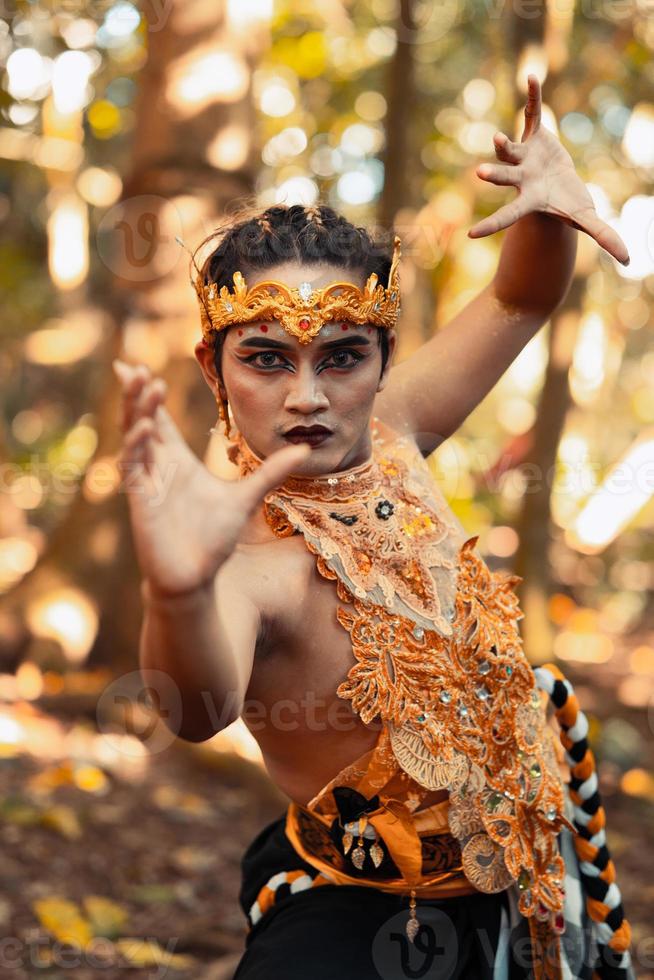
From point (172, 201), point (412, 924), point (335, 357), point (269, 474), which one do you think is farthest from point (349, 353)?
point (172, 201)

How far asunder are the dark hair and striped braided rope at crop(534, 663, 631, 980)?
943mm

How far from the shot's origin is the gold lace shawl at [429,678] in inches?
78.2

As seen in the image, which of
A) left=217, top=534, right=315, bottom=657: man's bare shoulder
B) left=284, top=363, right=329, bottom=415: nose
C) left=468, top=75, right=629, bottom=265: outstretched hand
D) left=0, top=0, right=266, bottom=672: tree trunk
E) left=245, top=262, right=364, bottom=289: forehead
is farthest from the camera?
left=0, top=0, right=266, bottom=672: tree trunk

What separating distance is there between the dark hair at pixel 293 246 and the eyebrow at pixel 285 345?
0.11 meters

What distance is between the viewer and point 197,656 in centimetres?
152

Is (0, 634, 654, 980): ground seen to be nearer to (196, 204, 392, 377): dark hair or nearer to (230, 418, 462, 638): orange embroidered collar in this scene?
(230, 418, 462, 638): orange embroidered collar

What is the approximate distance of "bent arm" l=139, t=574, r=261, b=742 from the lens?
1.50m

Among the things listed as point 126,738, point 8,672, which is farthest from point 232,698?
point 8,672

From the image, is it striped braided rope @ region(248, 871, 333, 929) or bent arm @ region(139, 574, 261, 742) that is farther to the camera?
striped braided rope @ region(248, 871, 333, 929)

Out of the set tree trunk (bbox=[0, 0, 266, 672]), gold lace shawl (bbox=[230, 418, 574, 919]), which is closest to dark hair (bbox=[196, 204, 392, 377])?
gold lace shawl (bbox=[230, 418, 574, 919])

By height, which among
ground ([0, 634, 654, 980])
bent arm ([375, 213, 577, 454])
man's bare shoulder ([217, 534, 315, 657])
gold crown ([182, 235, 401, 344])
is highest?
gold crown ([182, 235, 401, 344])

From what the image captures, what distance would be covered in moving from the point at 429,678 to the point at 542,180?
3.61ft

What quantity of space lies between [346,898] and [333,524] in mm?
789

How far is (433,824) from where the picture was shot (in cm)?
211
